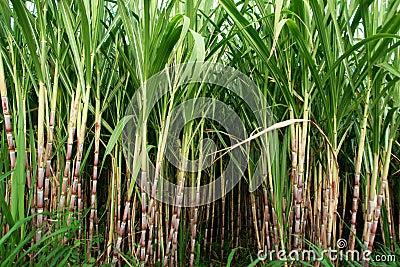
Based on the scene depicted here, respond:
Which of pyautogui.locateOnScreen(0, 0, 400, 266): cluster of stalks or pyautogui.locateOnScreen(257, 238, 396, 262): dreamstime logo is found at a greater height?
pyautogui.locateOnScreen(0, 0, 400, 266): cluster of stalks

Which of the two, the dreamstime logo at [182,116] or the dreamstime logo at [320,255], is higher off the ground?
the dreamstime logo at [182,116]

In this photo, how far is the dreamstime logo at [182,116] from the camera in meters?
0.84

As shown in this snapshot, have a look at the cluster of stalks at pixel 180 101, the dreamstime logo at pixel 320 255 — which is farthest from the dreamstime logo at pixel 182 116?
the dreamstime logo at pixel 320 255

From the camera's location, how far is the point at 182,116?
0.96 metres

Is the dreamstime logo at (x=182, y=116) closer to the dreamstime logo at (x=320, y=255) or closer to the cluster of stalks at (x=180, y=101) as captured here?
the cluster of stalks at (x=180, y=101)

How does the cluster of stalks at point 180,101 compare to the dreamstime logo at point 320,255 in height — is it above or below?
above

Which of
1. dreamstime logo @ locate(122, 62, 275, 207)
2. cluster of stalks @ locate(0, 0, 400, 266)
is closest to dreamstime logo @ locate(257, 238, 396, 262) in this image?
cluster of stalks @ locate(0, 0, 400, 266)

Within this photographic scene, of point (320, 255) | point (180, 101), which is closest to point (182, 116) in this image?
point (180, 101)

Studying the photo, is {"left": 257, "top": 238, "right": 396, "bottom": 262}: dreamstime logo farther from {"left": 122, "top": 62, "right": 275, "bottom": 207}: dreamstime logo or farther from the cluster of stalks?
{"left": 122, "top": 62, "right": 275, "bottom": 207}: dreamstime logo

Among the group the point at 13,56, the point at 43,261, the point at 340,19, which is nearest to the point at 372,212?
the point at 340,19

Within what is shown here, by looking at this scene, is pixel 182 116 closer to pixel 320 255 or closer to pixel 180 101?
pixel 180 101

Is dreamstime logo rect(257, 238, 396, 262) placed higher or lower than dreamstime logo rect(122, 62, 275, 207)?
lower

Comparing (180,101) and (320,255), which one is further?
(180,101)

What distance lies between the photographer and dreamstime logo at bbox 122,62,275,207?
2.76 ft
